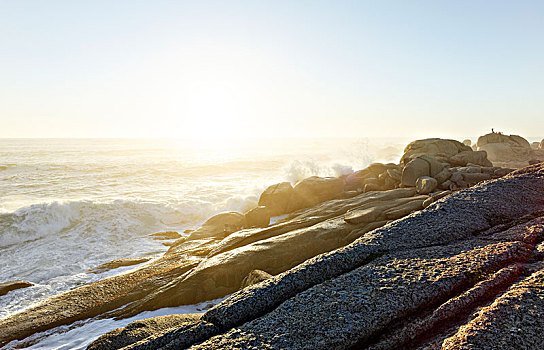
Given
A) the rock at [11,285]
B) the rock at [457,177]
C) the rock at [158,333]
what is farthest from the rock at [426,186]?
the rock at [11,285]

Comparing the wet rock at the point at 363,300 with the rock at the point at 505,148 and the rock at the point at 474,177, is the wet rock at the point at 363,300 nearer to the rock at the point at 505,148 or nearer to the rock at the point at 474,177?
the rock at the point at 474,177

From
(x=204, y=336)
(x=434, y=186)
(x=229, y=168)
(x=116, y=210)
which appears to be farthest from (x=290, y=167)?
(x=204, y=336)

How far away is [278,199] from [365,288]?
54.8 feet

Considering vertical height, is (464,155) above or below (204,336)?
above

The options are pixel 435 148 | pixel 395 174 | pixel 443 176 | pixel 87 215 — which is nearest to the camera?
pixel 443 176

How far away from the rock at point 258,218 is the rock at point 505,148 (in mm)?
30733

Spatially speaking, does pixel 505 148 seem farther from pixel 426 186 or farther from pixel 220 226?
pixel 220 226

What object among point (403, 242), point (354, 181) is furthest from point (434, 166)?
point (403, 242)

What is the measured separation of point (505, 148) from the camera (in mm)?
35312

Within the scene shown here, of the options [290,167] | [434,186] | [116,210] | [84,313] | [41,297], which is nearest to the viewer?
[84,313]

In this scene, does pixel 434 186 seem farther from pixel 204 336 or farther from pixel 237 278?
pixel 204 336

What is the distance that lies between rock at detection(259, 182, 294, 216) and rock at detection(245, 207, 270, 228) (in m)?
1.38

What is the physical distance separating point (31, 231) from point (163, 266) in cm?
1677

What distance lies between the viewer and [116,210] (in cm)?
2747
